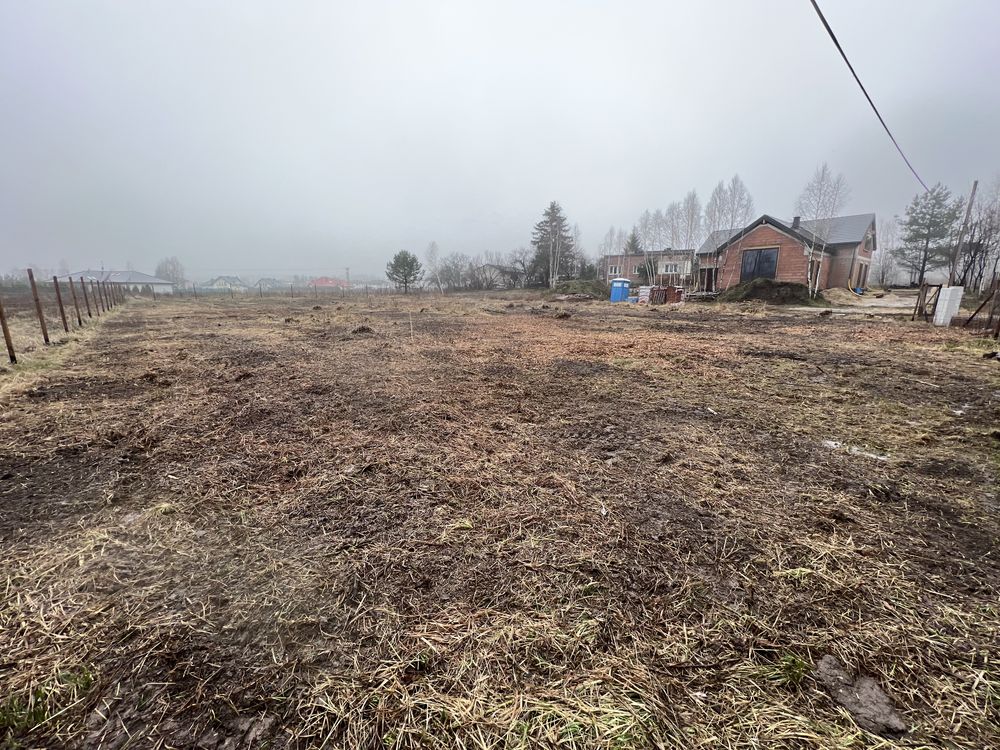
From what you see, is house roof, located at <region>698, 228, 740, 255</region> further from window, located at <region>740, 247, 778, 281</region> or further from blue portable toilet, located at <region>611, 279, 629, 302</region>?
blue portable toilet, located at <region>611, 279, 629, 302</region>

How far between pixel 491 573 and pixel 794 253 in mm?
35838

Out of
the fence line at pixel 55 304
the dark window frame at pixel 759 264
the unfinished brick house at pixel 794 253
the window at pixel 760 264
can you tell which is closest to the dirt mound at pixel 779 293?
the dark window frame at pixel 759 264

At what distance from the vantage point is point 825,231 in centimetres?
3206

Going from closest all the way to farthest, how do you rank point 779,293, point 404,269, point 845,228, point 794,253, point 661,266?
point 779,293 < point 794,253 < point 845,228 < point 661,266 < point 404,269

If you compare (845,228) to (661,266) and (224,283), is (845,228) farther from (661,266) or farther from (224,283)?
(224,283)

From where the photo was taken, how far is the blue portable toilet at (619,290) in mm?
28484

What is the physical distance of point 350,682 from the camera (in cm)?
138

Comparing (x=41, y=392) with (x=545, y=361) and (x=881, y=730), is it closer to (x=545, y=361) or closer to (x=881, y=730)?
(x=545, y=361)

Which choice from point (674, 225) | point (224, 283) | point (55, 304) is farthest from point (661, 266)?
point (224, 283)

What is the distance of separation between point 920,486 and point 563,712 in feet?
9.80

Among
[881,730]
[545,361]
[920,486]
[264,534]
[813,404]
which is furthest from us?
[545,361]

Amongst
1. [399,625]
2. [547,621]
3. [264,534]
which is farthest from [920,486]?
[264,534]

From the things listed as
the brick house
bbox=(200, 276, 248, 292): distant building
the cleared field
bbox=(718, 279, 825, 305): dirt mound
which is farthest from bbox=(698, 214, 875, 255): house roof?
bbox=(200, 276, 248, 292): distant building

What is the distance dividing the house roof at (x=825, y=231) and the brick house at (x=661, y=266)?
3936mm
